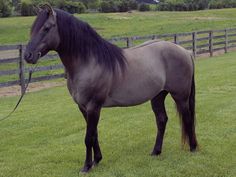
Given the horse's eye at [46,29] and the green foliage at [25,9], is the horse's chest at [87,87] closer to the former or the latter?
the horse's eye at [46,29]

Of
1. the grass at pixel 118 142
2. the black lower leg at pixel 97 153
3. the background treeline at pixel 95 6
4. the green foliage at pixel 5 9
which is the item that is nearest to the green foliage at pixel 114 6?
the background treeline at pixel 95 6

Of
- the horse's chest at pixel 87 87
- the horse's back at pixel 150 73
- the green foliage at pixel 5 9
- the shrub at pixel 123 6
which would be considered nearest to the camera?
the horse's chest at pixel 87 87

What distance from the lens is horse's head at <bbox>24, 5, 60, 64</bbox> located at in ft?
15.0

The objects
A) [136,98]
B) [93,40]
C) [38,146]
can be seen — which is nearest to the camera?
[93,40]

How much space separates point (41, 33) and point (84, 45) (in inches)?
22.2

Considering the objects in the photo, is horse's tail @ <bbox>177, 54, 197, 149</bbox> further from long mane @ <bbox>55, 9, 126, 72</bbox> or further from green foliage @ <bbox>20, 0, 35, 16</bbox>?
green foliage @ <bbox>20, 0, 35, 16</bbox>

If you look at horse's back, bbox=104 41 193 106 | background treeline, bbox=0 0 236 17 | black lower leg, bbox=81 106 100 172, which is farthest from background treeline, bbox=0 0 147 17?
black lower leg, bbox=81 106 100 172

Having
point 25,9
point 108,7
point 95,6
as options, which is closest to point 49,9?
point 25,9

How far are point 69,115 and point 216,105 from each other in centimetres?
295

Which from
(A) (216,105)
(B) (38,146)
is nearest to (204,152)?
(B) (38,146)

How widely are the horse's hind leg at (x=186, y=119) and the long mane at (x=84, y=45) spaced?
1.03 metres

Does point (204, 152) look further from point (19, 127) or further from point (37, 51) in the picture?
point (19, 127)

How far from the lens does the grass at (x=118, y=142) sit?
208 inches

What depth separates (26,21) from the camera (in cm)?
3719
